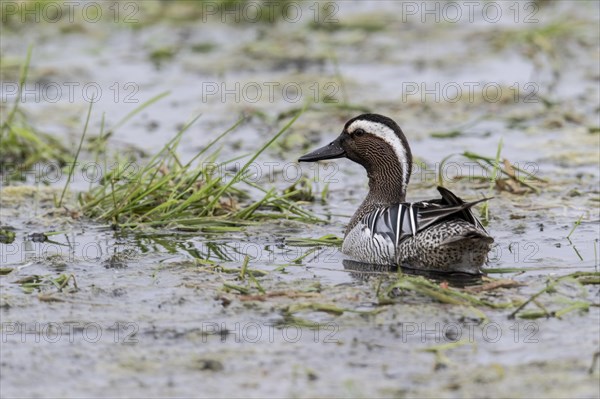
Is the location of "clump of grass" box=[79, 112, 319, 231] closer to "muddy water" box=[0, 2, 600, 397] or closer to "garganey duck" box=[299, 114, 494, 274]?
"muddy water" box=[0, 2, 600, 397]

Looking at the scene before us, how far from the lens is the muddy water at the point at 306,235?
561 cm

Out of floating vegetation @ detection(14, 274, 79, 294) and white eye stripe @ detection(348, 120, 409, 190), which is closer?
floating vegetation @ detection(14, 274, 79, 294)

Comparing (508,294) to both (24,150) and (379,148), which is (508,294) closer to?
(379,148)

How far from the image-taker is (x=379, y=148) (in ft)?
26.6

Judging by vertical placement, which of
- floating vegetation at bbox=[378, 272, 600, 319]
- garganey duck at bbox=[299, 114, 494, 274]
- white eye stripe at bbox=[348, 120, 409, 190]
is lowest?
floating vegetation at bbox=[378, 272, 600, 319]

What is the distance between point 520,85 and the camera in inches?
518

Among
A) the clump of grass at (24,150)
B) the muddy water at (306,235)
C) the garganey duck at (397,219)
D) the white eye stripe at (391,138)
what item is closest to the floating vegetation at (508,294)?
the muddy water at (306,235)

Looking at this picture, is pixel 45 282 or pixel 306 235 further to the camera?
pixel 306 235

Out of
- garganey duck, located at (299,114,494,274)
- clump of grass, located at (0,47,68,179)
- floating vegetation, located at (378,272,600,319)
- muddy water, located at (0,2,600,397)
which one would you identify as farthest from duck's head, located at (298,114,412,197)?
clump of grass, located at (0,47,68,179)

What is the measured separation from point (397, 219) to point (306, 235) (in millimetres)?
1119

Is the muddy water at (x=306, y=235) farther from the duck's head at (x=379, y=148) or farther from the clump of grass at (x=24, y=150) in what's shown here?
the duck's head at (x=379, y=148)

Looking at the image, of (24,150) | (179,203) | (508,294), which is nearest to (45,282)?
(179,203)

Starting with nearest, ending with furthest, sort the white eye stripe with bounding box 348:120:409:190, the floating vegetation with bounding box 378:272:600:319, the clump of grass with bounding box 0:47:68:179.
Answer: the floating vegetation with bounding box 378:272:600:319, the white eye stripe with bounding box 348:120:409:190, the clump of grass with bounding box 0:47:68:179

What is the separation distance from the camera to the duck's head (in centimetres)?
800
